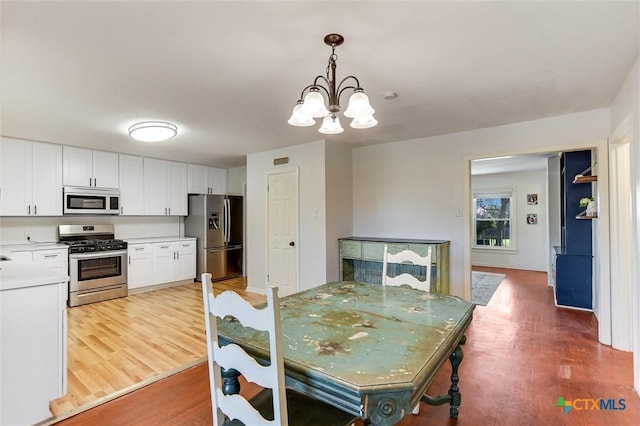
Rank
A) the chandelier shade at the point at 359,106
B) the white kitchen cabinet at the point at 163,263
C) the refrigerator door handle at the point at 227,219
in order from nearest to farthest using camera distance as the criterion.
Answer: the chandelier shade at the point at 359,106, the white kitchen cabinet at the point at 163,263, the refrigerator door handle at the point at 227,219

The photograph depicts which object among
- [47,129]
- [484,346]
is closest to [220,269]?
[47,129]

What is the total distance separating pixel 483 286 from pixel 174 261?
5.40 meters

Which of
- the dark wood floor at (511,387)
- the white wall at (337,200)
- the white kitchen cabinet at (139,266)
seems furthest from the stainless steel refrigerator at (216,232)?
the dark wood floor at (511,387)

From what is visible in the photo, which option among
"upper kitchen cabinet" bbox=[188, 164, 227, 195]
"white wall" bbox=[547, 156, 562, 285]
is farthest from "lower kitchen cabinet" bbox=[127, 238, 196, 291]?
"white wall" bbox=[547, 156, 562, 285]

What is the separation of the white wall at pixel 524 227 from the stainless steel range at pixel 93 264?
7489mm

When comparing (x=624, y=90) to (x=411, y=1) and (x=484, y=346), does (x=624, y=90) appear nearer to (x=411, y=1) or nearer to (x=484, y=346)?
(x=411, y=1)

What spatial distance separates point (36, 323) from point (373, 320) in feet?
6.61

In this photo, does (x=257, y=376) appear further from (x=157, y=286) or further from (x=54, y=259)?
(x=157, y=286)

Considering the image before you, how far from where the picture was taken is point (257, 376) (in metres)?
1.14

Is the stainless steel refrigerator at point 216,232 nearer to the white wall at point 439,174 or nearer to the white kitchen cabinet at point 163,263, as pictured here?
the white kitchen cabinet at point 163,263

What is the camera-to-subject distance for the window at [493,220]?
293 inches

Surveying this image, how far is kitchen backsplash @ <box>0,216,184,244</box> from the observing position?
4449mm

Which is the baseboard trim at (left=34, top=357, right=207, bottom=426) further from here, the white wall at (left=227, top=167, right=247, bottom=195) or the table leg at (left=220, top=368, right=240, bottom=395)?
the white wall at (left=227, top=167, right=247, bottom=195)

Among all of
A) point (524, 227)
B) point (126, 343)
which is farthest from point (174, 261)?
point (524, 227)
